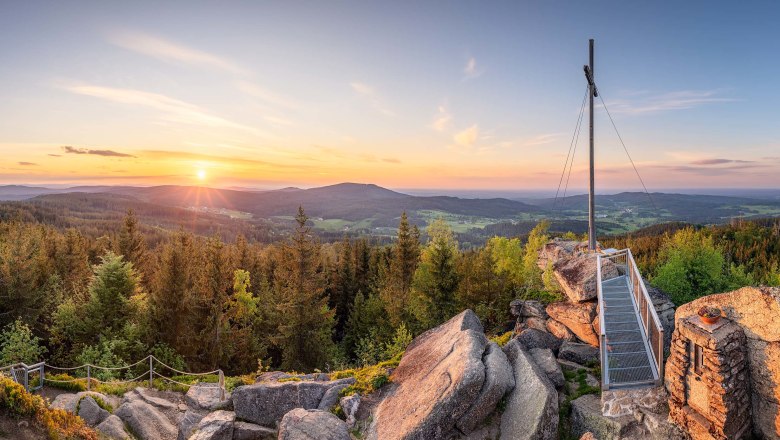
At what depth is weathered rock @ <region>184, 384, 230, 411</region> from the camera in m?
15.4

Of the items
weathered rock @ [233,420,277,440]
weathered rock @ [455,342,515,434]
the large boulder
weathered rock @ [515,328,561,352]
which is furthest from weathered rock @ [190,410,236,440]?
the large boulder

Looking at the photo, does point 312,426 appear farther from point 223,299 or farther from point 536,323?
point 223,299

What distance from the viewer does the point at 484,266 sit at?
31.0 metres

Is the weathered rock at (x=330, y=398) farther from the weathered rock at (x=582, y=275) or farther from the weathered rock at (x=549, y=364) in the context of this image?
the weathered rock at (x=582, y=275)

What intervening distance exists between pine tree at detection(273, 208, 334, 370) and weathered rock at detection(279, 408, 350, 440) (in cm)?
1676

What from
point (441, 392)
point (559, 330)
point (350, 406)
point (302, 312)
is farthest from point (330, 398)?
point (302, 312)

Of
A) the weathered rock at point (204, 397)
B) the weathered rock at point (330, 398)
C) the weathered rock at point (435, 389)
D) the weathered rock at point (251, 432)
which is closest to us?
the weathered rock at point (435, 389)

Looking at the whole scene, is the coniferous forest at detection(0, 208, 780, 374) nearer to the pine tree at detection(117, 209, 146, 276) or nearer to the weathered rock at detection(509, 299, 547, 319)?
the pine tree at detection(117, 209, 146, 276)

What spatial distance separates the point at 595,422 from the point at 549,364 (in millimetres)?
2817

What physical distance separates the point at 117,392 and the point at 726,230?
5364 inches

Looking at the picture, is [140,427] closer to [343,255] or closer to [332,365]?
[332,365]

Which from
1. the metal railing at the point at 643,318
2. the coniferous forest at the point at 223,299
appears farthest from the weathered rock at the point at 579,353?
the coniferous forest at the point at 223,299

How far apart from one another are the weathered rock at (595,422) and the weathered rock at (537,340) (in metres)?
3.88

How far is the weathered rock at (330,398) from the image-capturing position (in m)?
14.0
